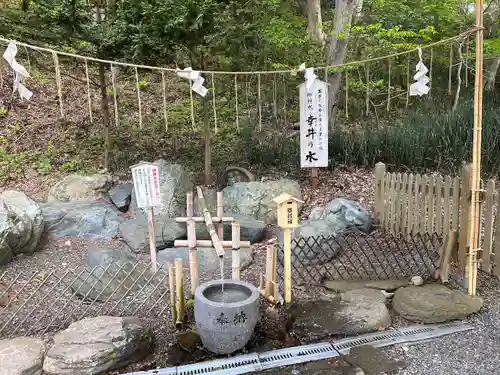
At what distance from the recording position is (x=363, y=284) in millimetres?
4398

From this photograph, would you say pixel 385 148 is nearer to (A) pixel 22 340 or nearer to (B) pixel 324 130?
(B) pixel 324 130

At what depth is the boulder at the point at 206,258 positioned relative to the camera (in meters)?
5.02

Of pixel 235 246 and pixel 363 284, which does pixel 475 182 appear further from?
pixel 235 246

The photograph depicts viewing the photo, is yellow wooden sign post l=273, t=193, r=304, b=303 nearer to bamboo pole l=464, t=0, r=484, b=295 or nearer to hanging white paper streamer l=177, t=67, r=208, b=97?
bamboo pole l=464, t=0, r=484, b=295

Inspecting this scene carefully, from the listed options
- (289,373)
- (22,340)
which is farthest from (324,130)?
(22,340)

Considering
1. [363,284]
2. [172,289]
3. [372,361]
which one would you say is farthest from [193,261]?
[363,284]

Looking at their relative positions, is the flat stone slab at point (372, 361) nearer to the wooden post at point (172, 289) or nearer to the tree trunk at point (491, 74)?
the wooden post at point (172, 289)

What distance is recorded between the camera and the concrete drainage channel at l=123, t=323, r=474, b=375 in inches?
124

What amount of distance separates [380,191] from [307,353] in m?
3.12

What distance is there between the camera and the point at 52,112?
9.82 meters

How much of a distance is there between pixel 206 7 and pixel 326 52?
3617mm

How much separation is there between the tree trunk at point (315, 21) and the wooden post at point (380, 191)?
4651mm

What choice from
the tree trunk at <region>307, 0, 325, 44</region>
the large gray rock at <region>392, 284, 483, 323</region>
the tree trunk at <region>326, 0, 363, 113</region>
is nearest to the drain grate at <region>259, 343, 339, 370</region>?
the large gray rock at <region>392, 284, 483, 323</region>

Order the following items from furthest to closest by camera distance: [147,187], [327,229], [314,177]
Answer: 1. [314,177]
2. [327,229]
3. [147,187]
